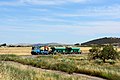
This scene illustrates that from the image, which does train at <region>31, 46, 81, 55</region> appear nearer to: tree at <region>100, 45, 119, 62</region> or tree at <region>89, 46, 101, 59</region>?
tree at <region>89, 46, 101, 59</region>

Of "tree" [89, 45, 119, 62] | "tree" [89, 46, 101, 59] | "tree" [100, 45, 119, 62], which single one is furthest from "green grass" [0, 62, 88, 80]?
"tree" [89, 46, 101, 59]

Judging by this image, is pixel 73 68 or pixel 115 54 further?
pixel 115 54

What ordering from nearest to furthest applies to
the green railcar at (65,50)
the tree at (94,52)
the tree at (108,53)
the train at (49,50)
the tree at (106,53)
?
1. the tree at (108,53)
2. the tree at (106,53)
3. the tree at (94,52)
4. the train at (49,50)
5. the green railcar at (65,50)

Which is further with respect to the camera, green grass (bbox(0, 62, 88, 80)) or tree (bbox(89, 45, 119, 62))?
tree (bbox(89, 45, 119, 62))

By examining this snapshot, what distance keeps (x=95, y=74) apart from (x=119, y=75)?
14.0ft

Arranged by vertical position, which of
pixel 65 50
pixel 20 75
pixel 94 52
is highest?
pixel 20 75

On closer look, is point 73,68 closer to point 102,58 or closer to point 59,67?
point 59,67

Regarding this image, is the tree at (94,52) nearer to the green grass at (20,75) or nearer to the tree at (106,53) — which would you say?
the tree at (106,53)

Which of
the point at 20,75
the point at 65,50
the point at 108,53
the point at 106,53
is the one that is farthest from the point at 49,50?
the point at 20,75

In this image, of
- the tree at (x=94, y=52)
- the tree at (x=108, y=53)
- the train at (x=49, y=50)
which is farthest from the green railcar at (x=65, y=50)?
the tree at (x=108, y=53)

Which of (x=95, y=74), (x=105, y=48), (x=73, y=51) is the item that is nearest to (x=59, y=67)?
(x=95, y=74)

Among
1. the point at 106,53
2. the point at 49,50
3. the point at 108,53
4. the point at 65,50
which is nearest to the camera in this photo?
the point at 106,53

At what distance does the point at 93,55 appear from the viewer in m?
74.3

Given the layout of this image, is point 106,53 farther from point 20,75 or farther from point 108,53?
point 20,75
